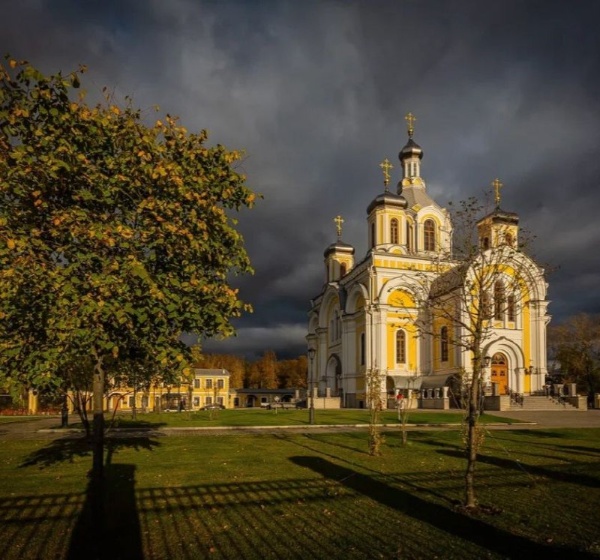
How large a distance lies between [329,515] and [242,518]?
1.30 m

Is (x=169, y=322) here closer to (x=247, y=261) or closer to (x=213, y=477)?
(x=247, y=261)

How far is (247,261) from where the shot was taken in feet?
29.4

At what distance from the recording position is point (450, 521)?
776cm

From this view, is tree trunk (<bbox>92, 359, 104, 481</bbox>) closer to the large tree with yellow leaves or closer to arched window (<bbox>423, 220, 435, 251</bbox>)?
the large tree with yellow leaves

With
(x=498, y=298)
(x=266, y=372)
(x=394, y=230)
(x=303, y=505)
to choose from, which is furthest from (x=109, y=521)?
(x=266, y=372)

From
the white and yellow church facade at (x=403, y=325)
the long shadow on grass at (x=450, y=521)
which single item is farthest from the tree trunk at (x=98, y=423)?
the white and yellow church facade at (x=403, y=325)

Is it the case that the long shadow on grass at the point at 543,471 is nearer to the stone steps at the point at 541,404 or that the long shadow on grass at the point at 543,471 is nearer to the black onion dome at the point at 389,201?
the stone steps at the point at 541,404

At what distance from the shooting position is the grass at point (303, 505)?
6.77 metres

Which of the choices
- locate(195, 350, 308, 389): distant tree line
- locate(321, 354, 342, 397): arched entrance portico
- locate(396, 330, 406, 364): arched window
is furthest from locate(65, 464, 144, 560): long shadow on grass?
locate(195, 350, 308, 389): distant tree line

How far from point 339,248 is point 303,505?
2062 inches

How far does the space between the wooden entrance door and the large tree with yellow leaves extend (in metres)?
36.5

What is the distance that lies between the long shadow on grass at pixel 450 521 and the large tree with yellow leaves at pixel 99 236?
402 centimetres

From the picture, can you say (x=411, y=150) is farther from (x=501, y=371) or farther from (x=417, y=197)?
(x=501, y=371)

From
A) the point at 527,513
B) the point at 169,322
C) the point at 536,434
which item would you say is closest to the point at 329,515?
the point at 527,513
